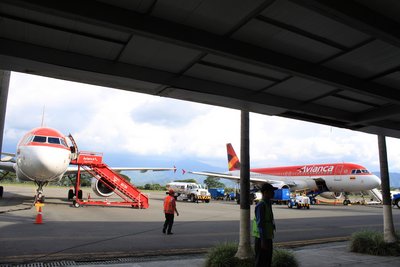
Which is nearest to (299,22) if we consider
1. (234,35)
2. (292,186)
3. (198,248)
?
(234,35)

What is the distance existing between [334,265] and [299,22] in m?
5.34

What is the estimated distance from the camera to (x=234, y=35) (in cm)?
453

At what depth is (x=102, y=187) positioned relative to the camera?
2320cm

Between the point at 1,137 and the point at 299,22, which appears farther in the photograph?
the point at 1,137

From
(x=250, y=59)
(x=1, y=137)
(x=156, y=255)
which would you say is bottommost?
(x=156, y=255)

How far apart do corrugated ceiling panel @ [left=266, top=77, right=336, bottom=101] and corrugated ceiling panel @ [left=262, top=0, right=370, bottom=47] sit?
150 cm

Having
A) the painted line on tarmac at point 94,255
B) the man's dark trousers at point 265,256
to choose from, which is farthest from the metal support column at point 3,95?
the man's dark trousers at point 265,256

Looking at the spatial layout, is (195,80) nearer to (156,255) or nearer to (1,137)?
(1,137)

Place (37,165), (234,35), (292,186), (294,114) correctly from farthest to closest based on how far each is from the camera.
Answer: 1. (292,186)
2. (37,165)
3. (294,114)
4. (234,35)

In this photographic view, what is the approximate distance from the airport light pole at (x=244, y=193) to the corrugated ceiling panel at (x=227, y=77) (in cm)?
139

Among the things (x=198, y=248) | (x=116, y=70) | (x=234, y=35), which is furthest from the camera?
(x=198, y=248)

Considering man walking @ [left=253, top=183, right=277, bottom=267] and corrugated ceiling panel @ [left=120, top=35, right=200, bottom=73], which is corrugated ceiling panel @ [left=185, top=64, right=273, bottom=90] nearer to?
corrugated ceiling panel @ [left=120, top=35, right=200, bottom=73]

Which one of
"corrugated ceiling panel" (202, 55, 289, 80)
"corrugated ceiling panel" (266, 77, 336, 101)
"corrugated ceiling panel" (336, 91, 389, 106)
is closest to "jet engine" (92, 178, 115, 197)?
"corrugated ceiling panel" (266, 77, 336, 101)

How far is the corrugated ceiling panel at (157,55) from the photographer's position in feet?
15.7
